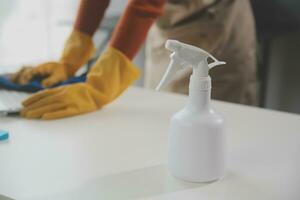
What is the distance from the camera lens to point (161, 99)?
37.1 inches

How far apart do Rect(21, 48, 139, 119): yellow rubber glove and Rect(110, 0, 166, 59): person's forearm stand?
2 centimetres

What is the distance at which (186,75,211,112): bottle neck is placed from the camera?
48cm

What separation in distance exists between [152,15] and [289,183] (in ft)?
1.51

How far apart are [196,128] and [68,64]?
0.60 metres

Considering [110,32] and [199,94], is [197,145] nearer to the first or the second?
[199,94]

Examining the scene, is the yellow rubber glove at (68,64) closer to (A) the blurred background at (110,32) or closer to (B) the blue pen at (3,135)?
(B) the blue pen at (3,135)

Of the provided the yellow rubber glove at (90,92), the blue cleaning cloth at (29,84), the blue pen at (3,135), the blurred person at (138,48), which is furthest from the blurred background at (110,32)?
the blue pen at (3,135)

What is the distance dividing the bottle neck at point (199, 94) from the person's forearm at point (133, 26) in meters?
0.36

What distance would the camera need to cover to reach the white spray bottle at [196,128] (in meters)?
0.48

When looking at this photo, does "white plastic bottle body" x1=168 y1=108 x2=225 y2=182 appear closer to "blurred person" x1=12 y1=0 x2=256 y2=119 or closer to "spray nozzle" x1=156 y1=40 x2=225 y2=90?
"spray nozzle" x1=156 y1=40 x2=225 y2=90

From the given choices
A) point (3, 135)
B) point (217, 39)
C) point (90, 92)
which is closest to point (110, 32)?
point (217, 39)

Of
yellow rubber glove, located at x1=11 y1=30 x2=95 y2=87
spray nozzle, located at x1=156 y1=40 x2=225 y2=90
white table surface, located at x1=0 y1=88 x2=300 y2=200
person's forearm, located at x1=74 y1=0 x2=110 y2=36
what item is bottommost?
white table surface, located at x1=0 y1=88 x2=300 y2=200

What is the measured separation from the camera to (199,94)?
49cm

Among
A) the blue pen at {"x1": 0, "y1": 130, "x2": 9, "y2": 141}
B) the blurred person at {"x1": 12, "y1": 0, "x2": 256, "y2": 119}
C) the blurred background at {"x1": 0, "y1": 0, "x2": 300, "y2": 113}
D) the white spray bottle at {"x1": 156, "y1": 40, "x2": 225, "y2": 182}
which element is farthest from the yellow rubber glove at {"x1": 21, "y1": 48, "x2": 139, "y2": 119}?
the blurred background at {"x1": 0, "y1": 0, "x2": 300, "y2": 113}
